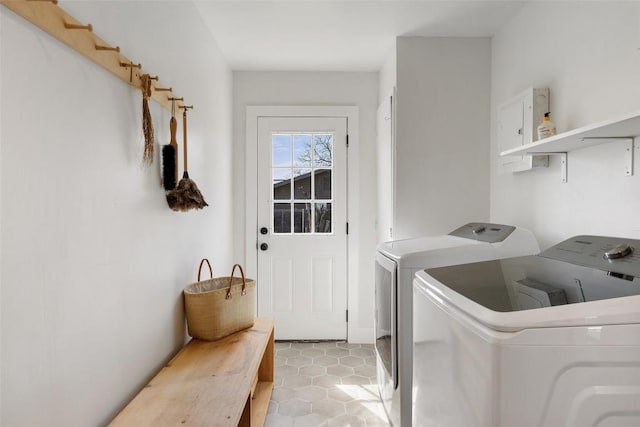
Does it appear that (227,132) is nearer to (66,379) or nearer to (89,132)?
(89,132)

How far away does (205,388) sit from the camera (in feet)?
4.87

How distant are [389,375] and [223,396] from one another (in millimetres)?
A: 959

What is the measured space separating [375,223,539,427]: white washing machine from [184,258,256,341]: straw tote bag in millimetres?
752

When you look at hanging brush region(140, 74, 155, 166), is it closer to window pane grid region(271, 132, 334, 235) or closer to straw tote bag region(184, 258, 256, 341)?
straw tote bag region(184, 258, 256, 341)

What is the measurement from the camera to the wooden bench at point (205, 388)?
1277mm

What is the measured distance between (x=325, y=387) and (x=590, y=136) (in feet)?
6.72

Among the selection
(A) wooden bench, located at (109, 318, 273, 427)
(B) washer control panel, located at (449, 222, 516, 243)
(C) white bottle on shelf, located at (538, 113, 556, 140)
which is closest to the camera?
(A) wooden bench, located at (109, 318, 273, 427)

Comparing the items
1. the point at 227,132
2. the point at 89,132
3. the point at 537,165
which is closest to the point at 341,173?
the point at 227,132

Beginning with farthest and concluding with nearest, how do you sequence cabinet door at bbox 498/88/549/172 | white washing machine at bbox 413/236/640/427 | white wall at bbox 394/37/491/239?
white wall at bbox 394/37/491/239, cabinet door at bbox 498/88/549/172, white washing machine at bbox 413/236/640/427

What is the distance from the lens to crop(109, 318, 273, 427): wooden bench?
4.19 ft

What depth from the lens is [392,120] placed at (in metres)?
2.68

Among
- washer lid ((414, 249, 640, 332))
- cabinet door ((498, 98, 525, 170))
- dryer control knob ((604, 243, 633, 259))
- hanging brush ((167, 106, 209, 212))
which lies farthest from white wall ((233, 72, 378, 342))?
dryer control knob ((604, 243, 633, 259))

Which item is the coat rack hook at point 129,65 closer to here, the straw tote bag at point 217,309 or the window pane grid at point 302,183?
the straw tote bag at point 217,309

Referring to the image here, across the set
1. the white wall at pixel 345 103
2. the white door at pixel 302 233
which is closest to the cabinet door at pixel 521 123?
the white wall at pixel 345 103
